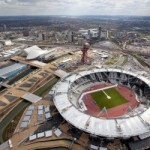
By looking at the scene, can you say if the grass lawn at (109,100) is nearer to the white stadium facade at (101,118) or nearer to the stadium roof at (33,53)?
the white stadium facade at (101,118)

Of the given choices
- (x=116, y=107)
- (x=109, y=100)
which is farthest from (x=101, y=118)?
(x=109, y=100)

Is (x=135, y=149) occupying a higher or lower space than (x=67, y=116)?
lower

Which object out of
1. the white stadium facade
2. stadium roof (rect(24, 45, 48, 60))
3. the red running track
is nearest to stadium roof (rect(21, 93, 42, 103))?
the white stadium facade

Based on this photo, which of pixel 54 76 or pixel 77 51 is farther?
pixel 77 51

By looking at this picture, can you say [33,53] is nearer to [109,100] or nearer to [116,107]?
[109,100]

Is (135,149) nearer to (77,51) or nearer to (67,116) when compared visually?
(67,116)

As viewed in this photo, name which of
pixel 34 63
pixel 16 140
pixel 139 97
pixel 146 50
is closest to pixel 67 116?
pixel 16 140
